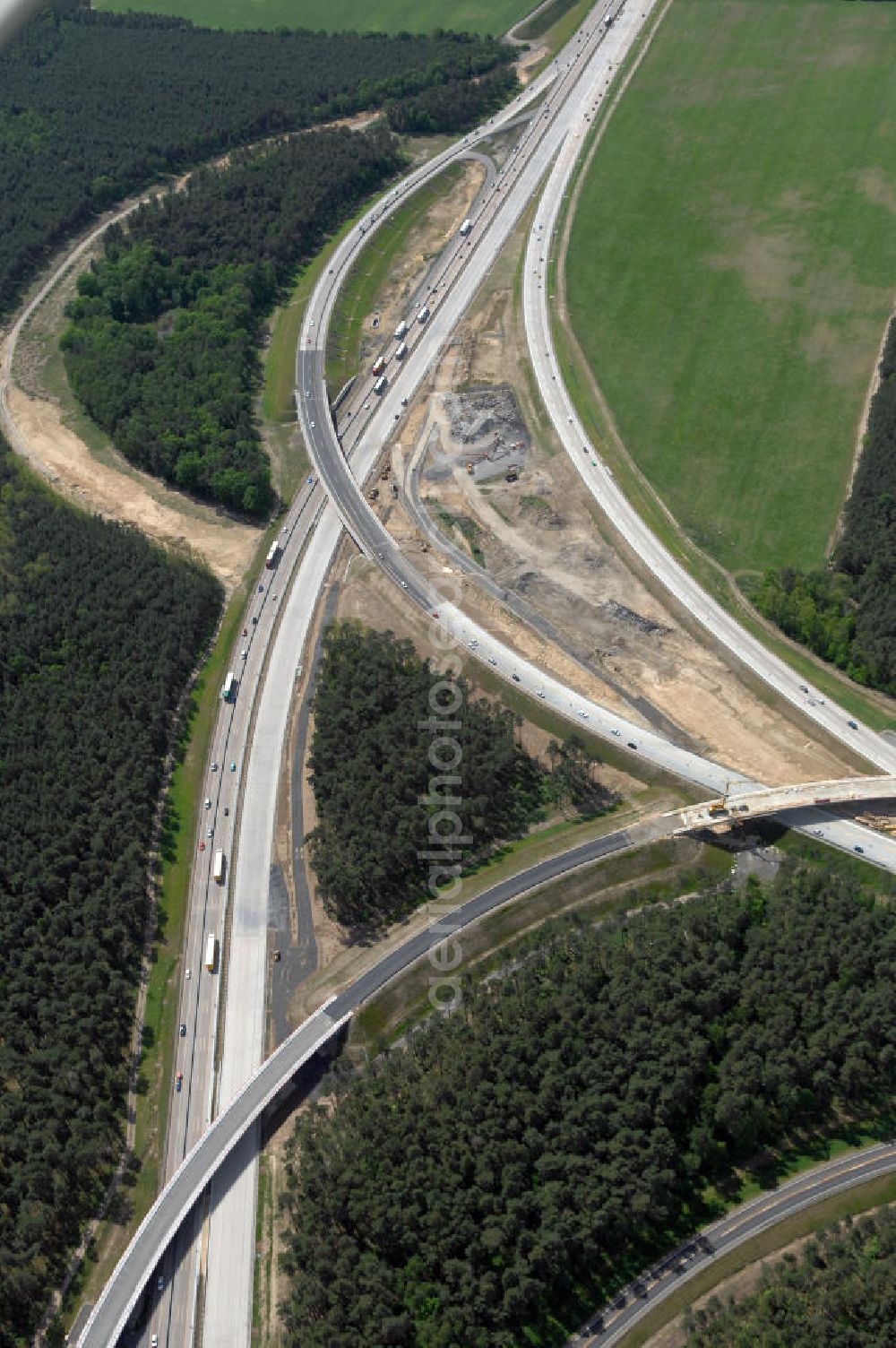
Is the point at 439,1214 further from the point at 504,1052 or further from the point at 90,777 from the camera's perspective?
the point at 90,777

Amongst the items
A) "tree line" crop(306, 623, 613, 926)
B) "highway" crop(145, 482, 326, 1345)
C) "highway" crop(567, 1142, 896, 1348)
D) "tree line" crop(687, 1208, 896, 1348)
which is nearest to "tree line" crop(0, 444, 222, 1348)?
"highway" crop(145, 482, 326, 1345)

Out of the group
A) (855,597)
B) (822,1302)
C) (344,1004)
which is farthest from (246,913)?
(855,597)

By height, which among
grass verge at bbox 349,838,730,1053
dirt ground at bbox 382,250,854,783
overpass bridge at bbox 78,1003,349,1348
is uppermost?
dirt ground at bbox 382,250,854,783

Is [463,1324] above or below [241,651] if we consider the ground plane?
below

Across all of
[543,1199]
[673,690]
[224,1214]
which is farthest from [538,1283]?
[673,690]

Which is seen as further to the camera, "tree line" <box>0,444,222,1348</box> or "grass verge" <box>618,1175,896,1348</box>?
"tree line" <box>0,444,222,1348</box>

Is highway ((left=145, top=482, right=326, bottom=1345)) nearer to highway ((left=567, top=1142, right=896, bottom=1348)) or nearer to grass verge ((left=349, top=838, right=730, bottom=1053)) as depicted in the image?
grass verge ((left=349, top=838, right=730, bottom=1053))
